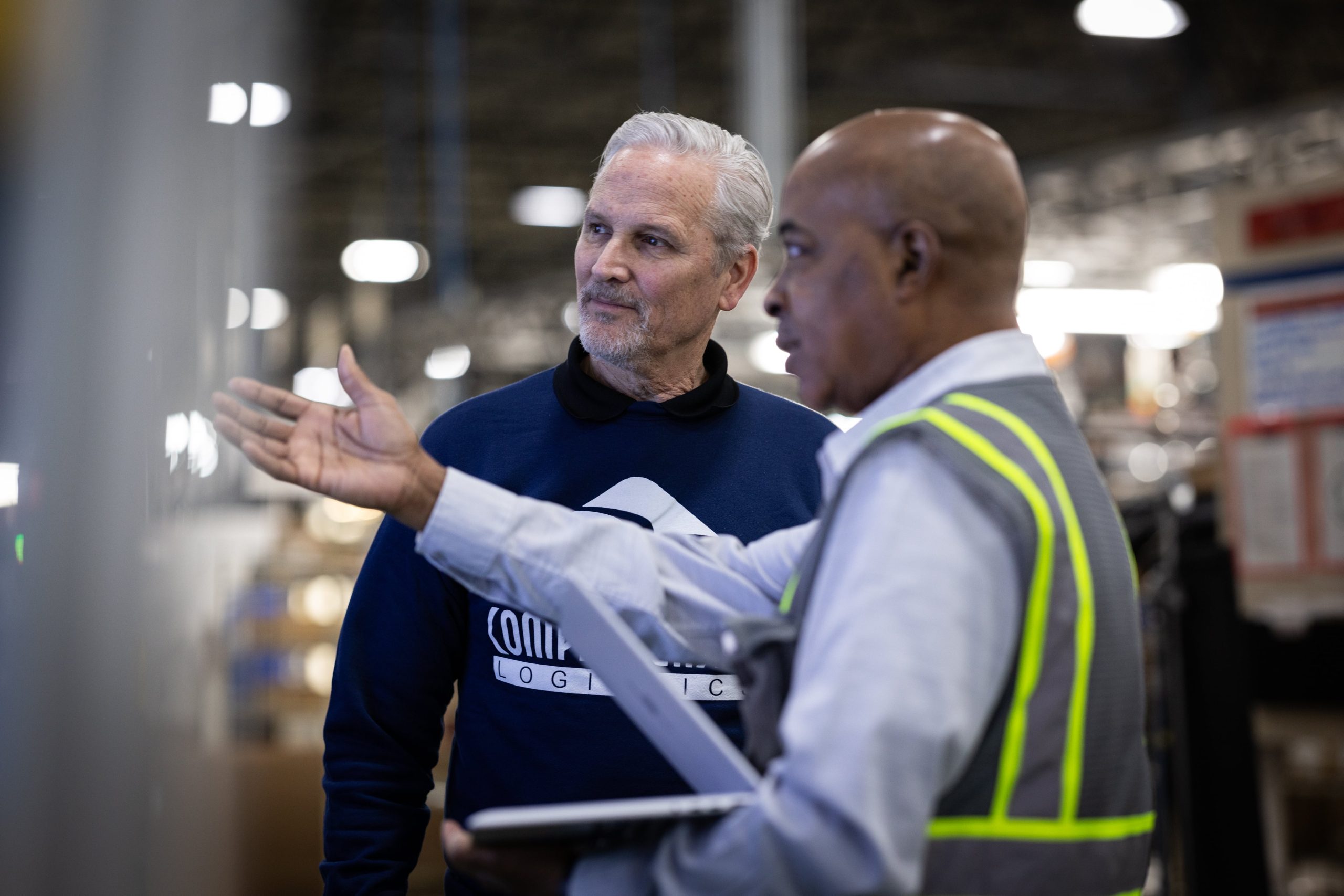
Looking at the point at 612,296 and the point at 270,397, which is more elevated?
the point at 612,296

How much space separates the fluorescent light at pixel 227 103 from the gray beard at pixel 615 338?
78 centimetres

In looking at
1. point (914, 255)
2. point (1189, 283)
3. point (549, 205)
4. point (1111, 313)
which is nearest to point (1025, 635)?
point (914, 255)

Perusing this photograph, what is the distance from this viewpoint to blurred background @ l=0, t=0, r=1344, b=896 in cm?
65

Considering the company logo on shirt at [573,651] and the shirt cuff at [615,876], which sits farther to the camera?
the company logo on shirt at [573,651]

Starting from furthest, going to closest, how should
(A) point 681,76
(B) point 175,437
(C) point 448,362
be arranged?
(C) point 448,362 < (A) point 681,76 < (B) point 175,437

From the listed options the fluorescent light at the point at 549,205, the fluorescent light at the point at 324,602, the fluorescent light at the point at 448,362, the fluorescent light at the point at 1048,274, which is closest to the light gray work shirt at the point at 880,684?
the fluorescent light at the point at 324,602

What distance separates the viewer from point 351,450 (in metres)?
1.13

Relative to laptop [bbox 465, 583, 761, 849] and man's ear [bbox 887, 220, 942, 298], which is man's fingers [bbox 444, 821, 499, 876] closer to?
laptop [bbox 465, 583, 761, 849]

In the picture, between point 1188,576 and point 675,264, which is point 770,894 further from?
point 1188,576

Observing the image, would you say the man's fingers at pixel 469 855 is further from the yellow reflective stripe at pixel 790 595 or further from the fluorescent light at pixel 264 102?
the fluorescent light at pixel 264 102

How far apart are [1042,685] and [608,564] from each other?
443mm

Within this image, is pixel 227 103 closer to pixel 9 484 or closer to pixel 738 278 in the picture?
pixel 9 484

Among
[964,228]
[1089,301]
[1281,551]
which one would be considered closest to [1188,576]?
[1281,551]

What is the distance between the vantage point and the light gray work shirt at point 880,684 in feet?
2.64
